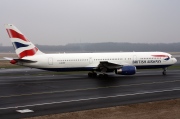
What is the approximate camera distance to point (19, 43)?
34.0 meters

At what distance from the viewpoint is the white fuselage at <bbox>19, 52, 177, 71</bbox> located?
34.9 m

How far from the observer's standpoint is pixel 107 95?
21734mm

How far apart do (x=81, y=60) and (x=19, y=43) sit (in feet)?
29.3

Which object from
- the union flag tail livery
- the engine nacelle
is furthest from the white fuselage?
the engine nacelle

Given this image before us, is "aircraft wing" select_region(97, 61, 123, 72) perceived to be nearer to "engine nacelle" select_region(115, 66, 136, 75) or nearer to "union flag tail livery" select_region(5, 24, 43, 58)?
"engine nacelle" select_region(115, 66, 136, 75)

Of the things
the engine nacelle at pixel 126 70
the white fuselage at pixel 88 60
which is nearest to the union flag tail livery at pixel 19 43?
the white fuselage at pixel 88 60

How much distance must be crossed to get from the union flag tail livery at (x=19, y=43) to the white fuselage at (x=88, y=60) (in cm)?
93

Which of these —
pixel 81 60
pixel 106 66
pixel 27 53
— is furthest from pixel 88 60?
pixel 27 53

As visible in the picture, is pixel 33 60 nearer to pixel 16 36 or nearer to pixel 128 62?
pixel 16 36

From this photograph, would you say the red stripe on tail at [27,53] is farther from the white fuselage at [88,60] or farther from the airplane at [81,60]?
the white fuselage at [88,60]

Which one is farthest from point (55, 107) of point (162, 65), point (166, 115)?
point (162, 65)

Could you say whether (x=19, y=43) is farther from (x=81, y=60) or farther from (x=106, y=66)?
(x=106, y=66)

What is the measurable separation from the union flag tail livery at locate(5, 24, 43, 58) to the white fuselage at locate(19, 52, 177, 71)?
0.93 meters

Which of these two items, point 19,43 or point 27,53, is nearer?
point 19,43
